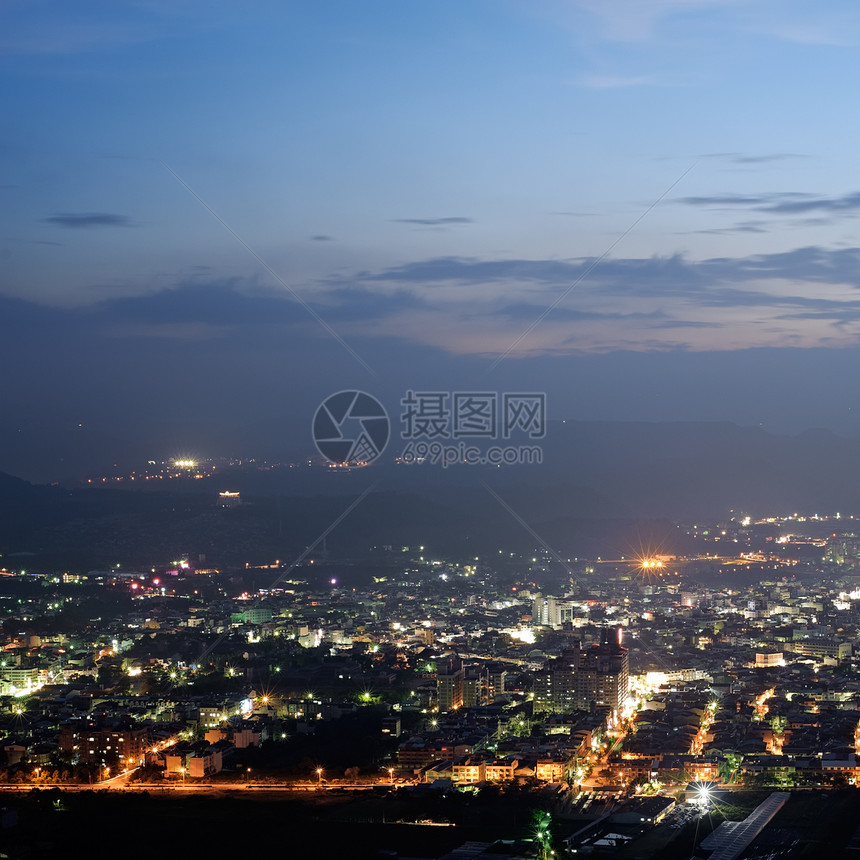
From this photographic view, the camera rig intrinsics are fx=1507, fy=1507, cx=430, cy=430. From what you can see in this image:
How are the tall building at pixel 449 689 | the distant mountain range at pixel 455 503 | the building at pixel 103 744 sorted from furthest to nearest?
the distant mountain range at pixel 455 503
the tall building at pixel 449 689
the building at pixel 103 744

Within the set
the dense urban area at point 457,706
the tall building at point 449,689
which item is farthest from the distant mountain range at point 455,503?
the tall building at point 449,689

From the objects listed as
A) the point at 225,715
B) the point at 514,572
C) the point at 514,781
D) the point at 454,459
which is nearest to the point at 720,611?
the point at 514,572

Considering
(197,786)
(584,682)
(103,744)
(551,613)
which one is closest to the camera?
(197,786)

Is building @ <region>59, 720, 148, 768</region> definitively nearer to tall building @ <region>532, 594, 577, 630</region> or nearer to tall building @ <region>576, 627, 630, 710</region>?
tall building @ <region>576, 627, 630, 710</region>

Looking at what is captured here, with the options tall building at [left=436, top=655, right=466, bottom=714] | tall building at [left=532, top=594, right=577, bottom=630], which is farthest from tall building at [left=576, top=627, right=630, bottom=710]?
tall building at [left=532, top=594, right=577, bottom=630]

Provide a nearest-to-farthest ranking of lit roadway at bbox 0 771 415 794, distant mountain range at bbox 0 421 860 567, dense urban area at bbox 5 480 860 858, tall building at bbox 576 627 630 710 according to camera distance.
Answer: dense urban area at bbox 5 480 860 858
lit roadway at bbox 0 771 415 794
tall building at bbox 576 627 630 710
distant mountain range at bbox 0 421 860 567

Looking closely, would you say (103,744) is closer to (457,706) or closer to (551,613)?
(457,706)

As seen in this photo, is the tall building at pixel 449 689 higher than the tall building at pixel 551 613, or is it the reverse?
the tall building at pixel 551 613

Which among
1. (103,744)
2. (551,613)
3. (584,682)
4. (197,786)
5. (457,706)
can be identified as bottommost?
(197,786)

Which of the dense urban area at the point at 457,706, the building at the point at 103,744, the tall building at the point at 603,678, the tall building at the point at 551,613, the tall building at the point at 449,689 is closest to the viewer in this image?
the dense urban area at the point at 457,706

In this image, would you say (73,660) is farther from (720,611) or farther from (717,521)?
(717,521)

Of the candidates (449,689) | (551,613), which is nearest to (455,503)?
(551,613)

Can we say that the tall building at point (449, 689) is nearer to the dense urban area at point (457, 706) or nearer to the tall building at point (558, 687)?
the dense urban area at point (457, 706)
